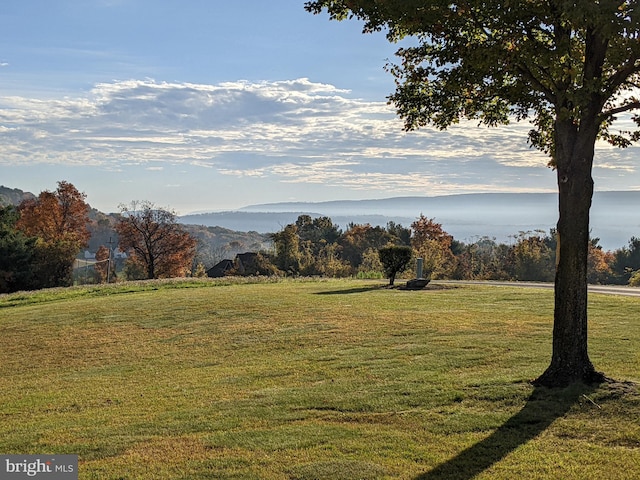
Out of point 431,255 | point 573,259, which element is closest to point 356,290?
point 573,259

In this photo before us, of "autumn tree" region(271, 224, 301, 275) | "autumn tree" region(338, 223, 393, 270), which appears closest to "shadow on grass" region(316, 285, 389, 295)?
"autumn tree" region(271, 224, 301, 275)

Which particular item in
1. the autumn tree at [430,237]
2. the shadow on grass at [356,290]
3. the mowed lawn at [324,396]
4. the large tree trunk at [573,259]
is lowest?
the mowed lawn at [324,396]

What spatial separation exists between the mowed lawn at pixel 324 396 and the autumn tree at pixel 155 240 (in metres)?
39.7

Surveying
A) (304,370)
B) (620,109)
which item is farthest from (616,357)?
(304,370)

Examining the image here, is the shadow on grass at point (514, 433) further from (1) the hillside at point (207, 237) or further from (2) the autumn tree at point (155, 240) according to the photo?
(1) the hillside at point (207, 237)

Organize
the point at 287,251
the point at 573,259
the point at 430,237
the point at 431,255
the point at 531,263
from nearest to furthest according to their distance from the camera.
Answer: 1. the point at 573,259
2. the point at 287,251
3. the point at 431,255
4. the point at 531,263
5. the point at 430,237

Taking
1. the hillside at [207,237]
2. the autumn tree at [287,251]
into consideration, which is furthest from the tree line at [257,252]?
the hillside at [207,237]

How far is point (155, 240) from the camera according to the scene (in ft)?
183

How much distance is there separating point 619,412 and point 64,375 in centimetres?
896

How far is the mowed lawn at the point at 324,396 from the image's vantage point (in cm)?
596

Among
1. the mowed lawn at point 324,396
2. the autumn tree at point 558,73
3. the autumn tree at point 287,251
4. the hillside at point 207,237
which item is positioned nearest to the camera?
the mowed lawn at point 324,396

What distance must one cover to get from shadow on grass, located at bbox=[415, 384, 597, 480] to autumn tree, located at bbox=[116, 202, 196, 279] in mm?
49982

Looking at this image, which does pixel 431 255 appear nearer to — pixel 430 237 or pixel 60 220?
pixel 430 237

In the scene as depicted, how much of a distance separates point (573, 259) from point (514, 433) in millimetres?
2582
